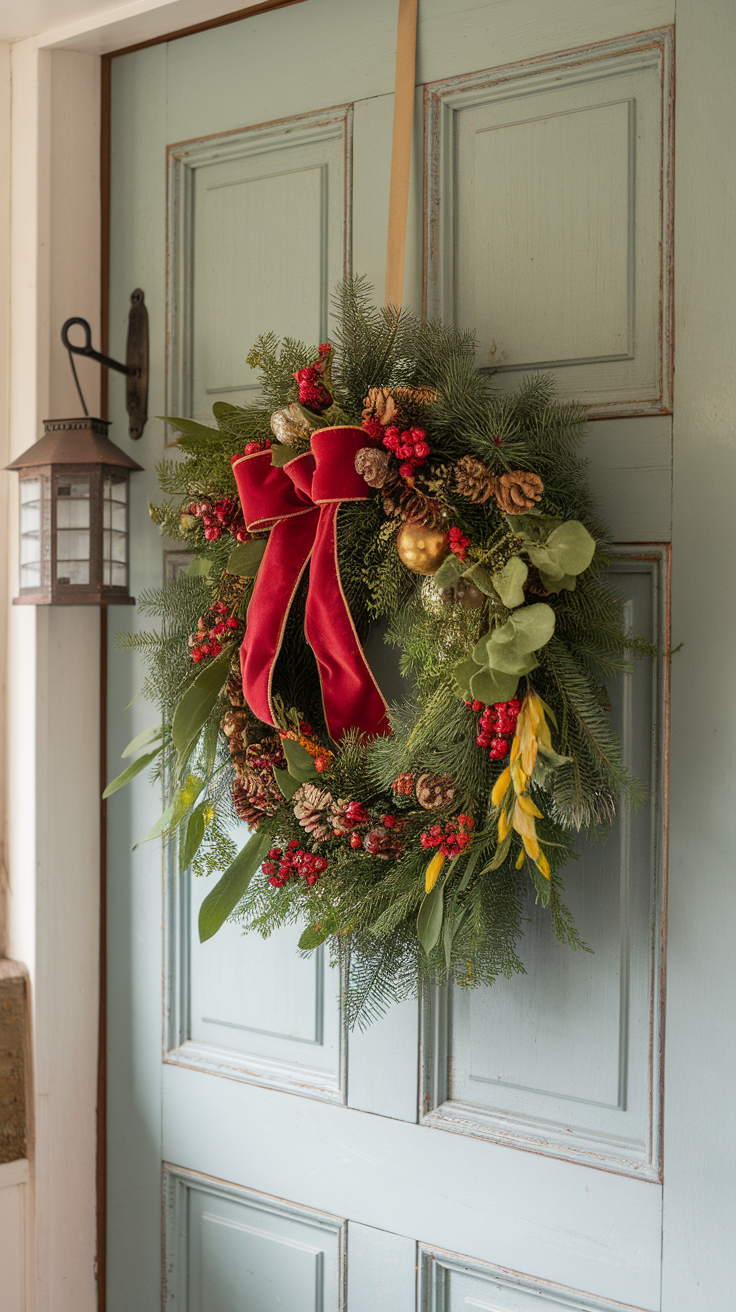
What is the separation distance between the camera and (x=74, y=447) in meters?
1.24

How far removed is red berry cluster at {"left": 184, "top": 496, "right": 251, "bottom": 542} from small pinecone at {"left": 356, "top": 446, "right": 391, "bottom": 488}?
0.20 metres

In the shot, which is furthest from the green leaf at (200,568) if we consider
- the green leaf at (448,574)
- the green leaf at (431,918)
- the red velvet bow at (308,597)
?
the green leaf at (431,918)

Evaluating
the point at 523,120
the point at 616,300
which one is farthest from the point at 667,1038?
the point at 523,120

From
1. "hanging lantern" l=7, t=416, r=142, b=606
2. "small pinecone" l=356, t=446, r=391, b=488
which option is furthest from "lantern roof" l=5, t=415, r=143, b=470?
"small pinecone" l=356, t=446, r=391, b=488

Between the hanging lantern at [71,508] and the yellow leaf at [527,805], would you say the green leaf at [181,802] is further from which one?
the yellow leaf at [527,805]

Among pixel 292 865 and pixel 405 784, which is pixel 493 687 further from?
pixel 292 865

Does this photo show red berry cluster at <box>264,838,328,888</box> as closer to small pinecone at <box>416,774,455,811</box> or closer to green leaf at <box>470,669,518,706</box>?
small pinecone at <box>416,774,455,811</box>

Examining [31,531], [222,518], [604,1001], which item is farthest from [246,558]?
[604,1001]

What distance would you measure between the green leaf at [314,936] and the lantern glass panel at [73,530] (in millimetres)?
532

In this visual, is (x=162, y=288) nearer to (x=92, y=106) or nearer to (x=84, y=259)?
(x=84, y=259)

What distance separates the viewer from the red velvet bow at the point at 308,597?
992 millimetres

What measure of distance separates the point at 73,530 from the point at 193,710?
1.12 ft

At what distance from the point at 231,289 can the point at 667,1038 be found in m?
1.06

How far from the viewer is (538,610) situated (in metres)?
0.86
